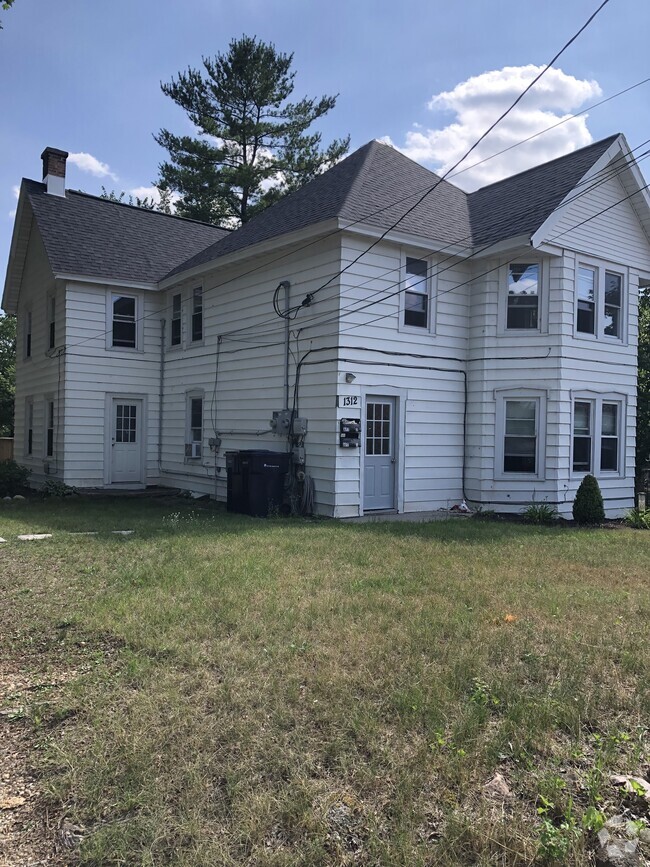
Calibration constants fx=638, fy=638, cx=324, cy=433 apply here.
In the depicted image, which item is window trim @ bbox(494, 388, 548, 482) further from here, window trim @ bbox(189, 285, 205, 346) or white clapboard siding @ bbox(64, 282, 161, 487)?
white clapboard siding @ bbox(64, 282, 161, 487)

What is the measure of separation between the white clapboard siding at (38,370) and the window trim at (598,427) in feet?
38.2

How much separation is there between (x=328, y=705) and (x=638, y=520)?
9993 millimetres

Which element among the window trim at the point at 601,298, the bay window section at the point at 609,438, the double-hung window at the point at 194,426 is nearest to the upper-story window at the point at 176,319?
the double-hung window at the point at 194,426

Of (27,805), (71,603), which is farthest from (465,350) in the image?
(27,805)

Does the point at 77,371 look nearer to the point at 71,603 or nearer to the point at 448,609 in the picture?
the point at 71,603

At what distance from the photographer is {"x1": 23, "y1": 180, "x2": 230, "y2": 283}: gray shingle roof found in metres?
15.5

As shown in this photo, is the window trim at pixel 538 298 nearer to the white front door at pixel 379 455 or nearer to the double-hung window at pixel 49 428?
the white front door at pixel 379 455

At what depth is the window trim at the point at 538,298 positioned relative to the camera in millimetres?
12383

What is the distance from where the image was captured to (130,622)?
16.1 ft

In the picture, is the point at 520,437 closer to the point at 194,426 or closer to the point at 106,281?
the point at 194,426

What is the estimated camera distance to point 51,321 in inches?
658

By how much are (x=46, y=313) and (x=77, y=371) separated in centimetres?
285

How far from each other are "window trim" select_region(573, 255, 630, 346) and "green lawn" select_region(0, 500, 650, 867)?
731 cm

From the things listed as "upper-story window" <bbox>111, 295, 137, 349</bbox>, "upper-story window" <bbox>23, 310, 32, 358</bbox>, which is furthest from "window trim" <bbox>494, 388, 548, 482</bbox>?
"upper-story window" <bbox>23, 310, 32, 358</bbox>
